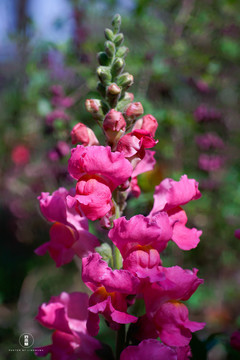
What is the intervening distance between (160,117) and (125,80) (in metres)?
0.97

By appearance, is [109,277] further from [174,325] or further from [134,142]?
[134,142]

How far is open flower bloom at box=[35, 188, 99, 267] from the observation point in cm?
91

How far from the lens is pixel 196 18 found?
110 inches

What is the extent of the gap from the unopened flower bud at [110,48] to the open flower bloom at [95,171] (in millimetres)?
295

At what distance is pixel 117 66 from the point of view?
0.90 meters

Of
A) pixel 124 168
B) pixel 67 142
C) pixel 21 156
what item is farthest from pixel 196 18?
pixel 124 168

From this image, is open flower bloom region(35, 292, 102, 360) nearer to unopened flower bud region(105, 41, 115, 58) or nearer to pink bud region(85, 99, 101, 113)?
pink bud region(85, 99, 101, 113)

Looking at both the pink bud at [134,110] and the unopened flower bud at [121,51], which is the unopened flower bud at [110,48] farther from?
the pink bud at [134,110]

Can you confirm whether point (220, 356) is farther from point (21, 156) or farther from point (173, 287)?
point (21, 156)

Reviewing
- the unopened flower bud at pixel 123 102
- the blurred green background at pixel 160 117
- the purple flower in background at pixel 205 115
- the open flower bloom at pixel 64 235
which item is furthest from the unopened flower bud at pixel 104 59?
the purple flower in background at pixel 205 115

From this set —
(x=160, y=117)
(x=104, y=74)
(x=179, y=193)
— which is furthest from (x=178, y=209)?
(x=160, y=117)

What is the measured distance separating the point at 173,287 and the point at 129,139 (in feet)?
1.13

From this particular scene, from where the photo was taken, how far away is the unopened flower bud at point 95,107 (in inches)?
35.5

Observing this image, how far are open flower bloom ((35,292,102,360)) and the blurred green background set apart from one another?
1.00 metres
